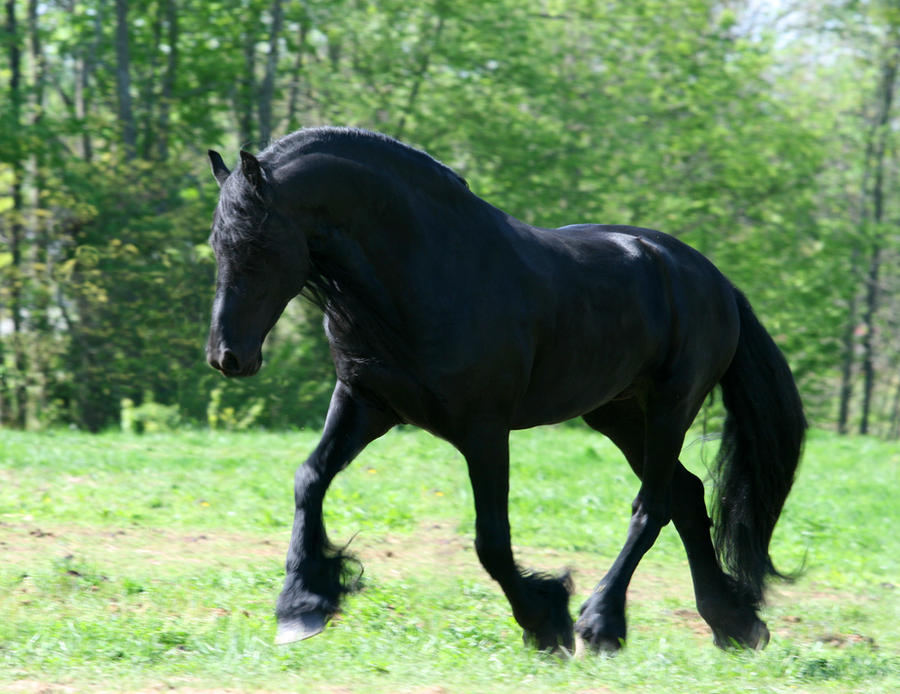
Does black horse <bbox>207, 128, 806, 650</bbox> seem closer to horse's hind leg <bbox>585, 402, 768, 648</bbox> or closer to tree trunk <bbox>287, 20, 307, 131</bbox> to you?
horse's hind leg <bbox>585, 402, 768, 648</bbox>

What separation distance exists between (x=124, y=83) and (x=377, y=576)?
12927mm

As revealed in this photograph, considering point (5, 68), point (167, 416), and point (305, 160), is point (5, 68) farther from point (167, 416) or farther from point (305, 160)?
point (305, 160)

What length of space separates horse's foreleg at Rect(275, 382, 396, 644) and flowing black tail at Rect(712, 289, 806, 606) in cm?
211

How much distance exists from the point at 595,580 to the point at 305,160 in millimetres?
3943

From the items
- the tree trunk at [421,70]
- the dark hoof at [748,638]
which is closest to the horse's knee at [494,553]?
the dark hoof at [748,638]

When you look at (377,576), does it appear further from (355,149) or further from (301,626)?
(355,149)

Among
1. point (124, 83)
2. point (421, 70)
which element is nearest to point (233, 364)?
point (124, 83)

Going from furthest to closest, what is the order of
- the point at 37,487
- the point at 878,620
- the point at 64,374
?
the point at 64,374 → the point at 37,487 → the point at 878,620

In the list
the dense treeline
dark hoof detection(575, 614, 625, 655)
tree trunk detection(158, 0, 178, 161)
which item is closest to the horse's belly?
dark hoof detection(575, 614, 625, 655)

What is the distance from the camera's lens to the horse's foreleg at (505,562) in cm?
433

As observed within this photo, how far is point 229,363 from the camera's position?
12.1 ft

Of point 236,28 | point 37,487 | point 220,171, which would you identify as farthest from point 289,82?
point 220,171

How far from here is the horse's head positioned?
3715mm

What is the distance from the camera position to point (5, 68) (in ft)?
58.1
